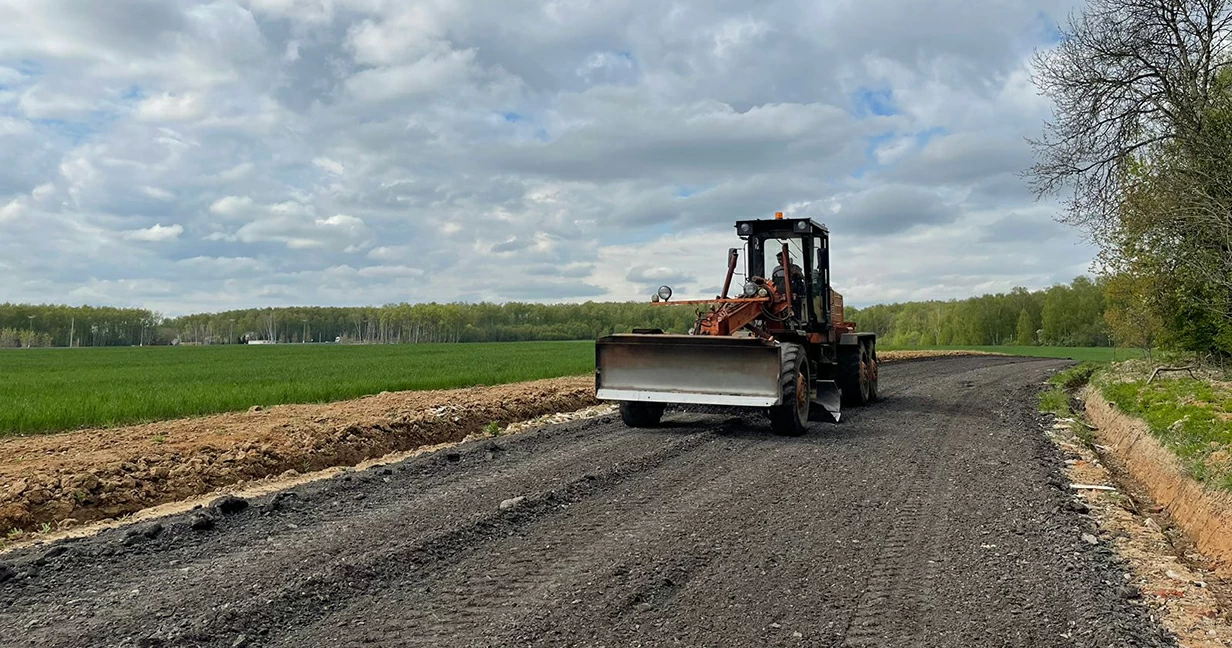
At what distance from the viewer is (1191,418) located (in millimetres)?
9109

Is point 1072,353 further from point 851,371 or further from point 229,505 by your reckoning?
point 229,505

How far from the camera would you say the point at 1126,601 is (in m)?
4.52

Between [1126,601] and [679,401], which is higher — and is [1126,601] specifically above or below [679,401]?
below

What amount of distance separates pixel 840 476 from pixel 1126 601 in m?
3.23

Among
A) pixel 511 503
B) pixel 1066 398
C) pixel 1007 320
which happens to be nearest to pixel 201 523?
pixel 511 503

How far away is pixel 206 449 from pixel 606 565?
5.57m

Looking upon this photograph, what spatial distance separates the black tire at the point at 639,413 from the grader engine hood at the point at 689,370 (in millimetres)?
399

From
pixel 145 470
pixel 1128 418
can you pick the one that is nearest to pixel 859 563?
pixel 145 470

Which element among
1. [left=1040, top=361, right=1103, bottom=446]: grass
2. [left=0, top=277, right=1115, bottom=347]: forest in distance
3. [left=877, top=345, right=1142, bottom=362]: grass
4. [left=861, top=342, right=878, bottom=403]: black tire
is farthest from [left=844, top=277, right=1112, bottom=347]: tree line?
[left=861, top=342, right=878, bottom=403]: black tire

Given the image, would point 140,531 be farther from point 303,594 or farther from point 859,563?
point 859,563

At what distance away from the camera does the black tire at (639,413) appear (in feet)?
35.8

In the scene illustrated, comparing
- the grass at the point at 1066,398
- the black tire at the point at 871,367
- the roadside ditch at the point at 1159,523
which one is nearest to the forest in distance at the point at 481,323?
the grass at the point at 1066,398

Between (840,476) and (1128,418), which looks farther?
(1128,418)

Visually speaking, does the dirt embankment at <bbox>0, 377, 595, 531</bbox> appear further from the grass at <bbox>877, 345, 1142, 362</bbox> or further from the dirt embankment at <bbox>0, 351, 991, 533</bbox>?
the grass at <bbox>877, 345, 1142, 362</bbox>
